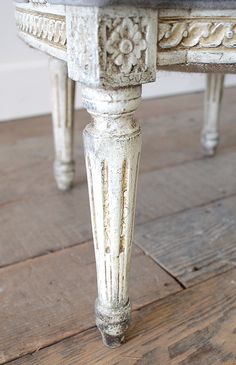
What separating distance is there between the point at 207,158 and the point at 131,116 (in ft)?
2.29

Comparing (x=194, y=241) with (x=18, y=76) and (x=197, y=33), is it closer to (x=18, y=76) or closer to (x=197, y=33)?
(x=197, y=33)

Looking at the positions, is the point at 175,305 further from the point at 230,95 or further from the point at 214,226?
the point at 230,95

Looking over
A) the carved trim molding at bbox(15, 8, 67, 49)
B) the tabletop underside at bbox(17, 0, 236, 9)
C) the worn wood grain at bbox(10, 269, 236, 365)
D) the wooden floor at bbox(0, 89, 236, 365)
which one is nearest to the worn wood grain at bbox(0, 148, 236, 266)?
the wooden floor at bbox(0, 89, 236, 365)

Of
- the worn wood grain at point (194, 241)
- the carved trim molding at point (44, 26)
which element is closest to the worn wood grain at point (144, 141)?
the worn wood grain at point (194, 241)

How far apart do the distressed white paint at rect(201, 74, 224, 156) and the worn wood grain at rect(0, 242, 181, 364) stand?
0.45 meters

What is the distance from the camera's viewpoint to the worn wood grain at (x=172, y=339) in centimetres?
54

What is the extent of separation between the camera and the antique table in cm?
38

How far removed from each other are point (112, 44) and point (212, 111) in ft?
2.31

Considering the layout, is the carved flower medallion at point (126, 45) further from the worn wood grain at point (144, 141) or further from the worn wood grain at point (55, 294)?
the worn wood grain at point (144, 141)

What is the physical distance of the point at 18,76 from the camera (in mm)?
1345

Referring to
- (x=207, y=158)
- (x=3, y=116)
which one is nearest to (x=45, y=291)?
(x=207, y=158)

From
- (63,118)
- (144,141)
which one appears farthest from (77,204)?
(144,141)

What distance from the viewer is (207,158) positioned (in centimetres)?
111

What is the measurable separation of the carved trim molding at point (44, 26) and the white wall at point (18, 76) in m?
0.70
